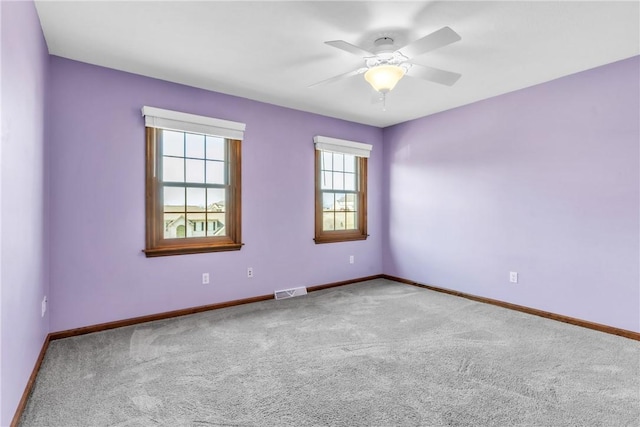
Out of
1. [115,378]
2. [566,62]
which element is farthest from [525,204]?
[115,378]

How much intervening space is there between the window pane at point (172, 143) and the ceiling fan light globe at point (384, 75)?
2180 mm

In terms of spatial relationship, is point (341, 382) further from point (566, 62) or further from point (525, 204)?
point (566, 62)

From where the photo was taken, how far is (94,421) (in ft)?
5.78

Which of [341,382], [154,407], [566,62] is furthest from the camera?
[566,62]

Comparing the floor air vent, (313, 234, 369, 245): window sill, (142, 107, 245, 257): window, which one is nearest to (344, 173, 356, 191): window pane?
(313, 234, 369, 245): window sill

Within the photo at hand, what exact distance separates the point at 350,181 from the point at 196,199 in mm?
2407

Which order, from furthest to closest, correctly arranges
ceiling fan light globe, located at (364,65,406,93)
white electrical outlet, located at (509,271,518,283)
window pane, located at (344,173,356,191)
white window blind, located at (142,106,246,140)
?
1. window pane, located at (344,173,356,191)
2. white electrical outlet, located at (509,271,518,283)
3. white window blind, located at (142,106,246,140)
4. ceiling fan light globe, located at (364,65,406,93)

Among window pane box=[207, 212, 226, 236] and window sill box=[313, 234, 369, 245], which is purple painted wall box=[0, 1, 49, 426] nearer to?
window pane box=[207, 212, 226, 236]

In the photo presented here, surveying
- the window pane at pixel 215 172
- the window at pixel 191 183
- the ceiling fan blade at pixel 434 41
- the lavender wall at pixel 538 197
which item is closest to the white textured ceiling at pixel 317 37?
the ceiling fan blade at pixel 434 41

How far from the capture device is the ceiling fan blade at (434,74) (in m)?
2.52

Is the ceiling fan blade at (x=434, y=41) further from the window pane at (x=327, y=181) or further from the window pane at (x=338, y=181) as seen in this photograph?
the window pane at (x=338, y=181)

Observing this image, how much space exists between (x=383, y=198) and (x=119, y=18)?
162 inches

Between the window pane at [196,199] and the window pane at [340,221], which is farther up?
the window pane at [196,199]

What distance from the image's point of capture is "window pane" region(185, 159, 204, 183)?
3647 millimetres
